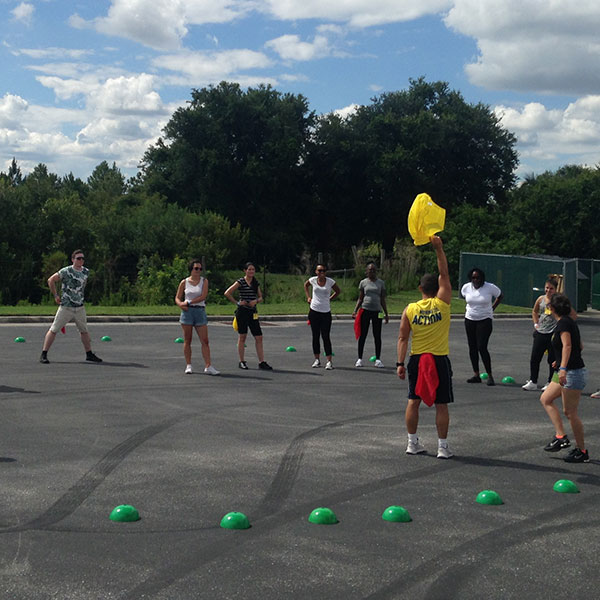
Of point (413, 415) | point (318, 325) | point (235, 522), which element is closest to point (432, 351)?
point (413, 415)

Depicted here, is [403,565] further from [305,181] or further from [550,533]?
[305,181]

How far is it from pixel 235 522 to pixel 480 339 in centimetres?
802

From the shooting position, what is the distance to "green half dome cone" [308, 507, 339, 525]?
6.10 metres

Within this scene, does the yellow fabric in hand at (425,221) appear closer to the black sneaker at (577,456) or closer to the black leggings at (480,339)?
the black sneaker at (577,456)

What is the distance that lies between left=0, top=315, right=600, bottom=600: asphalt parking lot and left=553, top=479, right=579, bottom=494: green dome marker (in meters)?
0.09

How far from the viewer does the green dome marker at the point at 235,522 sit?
5.95m

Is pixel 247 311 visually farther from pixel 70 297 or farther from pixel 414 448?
pixel 414 448

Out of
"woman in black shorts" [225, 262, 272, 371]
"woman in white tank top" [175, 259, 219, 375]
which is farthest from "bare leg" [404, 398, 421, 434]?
"woman in black shorts" [225, 262, 272, 371]

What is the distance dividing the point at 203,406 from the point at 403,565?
234 inches

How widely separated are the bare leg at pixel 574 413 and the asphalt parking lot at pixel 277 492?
26cm

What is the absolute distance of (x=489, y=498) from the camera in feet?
21.9

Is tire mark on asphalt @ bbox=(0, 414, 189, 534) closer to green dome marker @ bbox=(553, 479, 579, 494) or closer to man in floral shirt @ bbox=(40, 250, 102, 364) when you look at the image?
green dome marker @ bbox=(553, 479, 579, 494)

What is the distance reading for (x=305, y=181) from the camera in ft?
199

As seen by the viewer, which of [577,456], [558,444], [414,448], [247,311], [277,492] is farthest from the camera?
[247,311]
